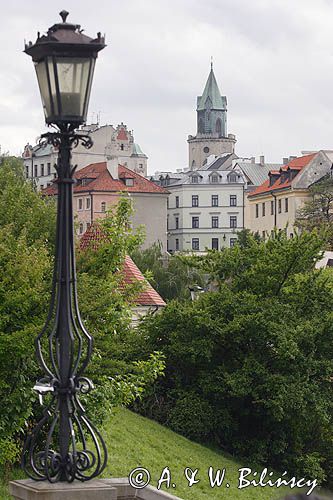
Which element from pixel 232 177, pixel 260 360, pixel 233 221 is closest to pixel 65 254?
pixel 260 360

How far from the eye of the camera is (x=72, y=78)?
6.91 m

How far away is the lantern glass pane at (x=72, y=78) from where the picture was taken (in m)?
6.91

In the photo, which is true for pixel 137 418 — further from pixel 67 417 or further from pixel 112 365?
pixel 67 417

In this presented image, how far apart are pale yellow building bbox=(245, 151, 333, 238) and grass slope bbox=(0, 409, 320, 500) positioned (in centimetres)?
6945

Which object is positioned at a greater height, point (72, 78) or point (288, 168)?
point (288, 168)

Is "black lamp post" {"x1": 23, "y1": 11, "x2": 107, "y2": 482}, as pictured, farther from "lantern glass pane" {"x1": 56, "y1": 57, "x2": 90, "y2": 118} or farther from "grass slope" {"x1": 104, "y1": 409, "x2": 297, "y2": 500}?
"grass slope" {"x1": 104, "y1": 409, "x2": 297, "y2": 500}

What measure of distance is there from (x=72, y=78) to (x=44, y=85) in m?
0.20

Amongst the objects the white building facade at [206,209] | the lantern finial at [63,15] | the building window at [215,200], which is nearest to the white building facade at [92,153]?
the white building facade at [206,209]

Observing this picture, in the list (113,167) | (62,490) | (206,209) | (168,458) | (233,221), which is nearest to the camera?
(62,490)

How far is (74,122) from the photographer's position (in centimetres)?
704

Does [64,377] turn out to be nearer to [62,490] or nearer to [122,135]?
[62,490]

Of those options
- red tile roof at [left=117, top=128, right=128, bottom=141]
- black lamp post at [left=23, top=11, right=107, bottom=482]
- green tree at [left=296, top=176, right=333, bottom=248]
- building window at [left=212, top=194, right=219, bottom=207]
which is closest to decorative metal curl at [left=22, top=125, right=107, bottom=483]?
black lamp post at [left=23, top=11, right=107, bottom=482]

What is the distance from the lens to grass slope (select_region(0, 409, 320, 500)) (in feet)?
66.4

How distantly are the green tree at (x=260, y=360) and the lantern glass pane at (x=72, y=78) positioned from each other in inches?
740
